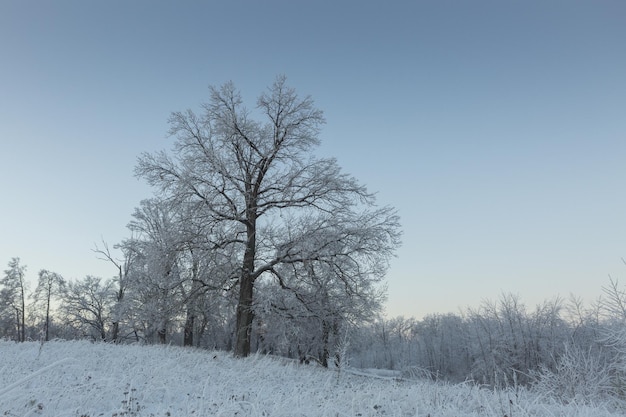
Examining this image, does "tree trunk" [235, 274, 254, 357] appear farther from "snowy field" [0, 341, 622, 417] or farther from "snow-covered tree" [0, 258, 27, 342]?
"snow-covered tree" [0, 258, 27, 342]

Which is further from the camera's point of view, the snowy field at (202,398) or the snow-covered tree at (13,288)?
the snow-covered tree at (13,288)

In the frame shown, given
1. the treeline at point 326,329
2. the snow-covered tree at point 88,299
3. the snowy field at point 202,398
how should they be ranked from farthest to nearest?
the snow-covered tree at point 88,299 < the treeline at point 326,329 < the snowy field at point 202,398

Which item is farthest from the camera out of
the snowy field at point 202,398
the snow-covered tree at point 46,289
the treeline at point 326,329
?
the snow-covered tree at point 46,289

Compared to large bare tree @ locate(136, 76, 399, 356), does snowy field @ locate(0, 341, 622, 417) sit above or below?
below

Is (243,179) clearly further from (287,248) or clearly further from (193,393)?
(193,393)

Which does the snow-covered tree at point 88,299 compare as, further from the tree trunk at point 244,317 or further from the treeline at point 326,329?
the tree trunk at point 244,317

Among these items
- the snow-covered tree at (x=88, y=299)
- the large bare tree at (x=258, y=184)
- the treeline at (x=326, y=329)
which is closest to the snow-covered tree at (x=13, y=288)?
the treeline at (x=326, y=329)

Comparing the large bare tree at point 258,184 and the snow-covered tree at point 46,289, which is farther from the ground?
the large bare tree at point 258,184

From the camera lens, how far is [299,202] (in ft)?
46.6

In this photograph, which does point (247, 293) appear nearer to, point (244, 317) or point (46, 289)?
point (244, 317)

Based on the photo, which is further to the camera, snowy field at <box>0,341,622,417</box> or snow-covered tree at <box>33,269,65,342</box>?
snow-covered tree at <box>33,269,65,342</box>

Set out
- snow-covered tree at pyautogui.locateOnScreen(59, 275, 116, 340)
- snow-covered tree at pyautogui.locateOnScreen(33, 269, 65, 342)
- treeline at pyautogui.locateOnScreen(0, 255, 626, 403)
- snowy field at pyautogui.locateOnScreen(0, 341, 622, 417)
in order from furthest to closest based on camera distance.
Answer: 1. snow-covered tree at pyautogui.locateOnScreen(33, 269, 65, 342)
2. snow-covered tree at pyautogui.locateOnScreen(59, 275, 116, 340)
3. treeline at pyautogui.locateOnScreen(0, 255, 626, 403)
4. snowy field at pyautogui.locateOnScreen(0, 341, 622, 417)

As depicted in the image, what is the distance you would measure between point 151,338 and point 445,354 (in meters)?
64.6

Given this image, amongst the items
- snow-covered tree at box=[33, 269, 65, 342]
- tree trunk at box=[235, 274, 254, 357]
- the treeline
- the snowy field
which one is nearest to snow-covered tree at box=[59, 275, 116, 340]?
the treeline
